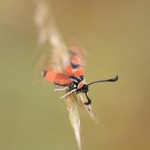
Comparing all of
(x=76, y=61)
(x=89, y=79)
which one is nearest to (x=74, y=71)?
(x=76, y=61)

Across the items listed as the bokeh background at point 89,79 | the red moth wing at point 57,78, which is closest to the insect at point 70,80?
the red moth wing at point 57,78

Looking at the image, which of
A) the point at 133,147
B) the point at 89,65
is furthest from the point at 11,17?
the point at 133,147

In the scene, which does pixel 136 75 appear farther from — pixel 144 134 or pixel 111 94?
pixel 144 134

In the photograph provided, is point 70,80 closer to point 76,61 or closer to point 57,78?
point 57,78

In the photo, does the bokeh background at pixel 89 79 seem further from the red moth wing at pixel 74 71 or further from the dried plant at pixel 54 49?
the red moth wing at pixel 74 71

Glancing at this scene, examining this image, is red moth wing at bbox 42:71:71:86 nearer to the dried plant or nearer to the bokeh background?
the dried plant

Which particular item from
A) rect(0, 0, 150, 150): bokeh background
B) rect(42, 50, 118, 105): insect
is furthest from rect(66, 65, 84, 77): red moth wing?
rect(0, 0, 150, 150): bokeh background
